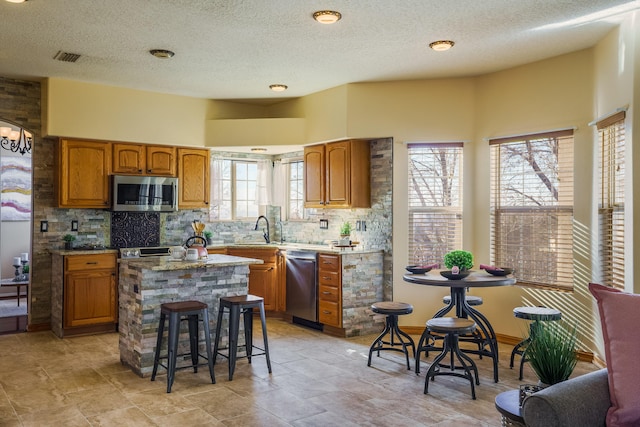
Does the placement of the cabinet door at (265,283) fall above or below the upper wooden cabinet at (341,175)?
below

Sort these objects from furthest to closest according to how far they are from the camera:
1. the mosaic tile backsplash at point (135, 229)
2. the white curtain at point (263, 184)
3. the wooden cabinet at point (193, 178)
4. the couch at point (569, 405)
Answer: the white curtain at point (263, 184) < the wooden cabinet at point (193, 178) < the mosaic tile backsplash at point (135, 229) < the couch at point (569, 405)

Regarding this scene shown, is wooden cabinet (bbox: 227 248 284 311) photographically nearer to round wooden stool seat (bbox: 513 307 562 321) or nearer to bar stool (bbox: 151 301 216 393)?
bar stool (bbox: 151 301 216 393)

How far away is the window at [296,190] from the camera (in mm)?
7156

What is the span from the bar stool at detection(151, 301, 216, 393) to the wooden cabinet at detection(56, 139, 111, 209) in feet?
7.97

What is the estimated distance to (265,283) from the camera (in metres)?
6.48

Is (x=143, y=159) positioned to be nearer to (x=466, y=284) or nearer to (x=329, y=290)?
(x=329, y=290)

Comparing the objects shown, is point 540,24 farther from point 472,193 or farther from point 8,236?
point 8,236

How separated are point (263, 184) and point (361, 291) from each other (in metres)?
2.58

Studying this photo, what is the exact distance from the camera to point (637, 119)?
381 centimetres

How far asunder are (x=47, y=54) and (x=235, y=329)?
3116 millimetres

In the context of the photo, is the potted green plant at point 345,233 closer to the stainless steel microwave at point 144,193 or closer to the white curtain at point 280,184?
the white curtain at point 280,184

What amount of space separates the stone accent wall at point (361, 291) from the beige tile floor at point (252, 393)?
0.64 meters

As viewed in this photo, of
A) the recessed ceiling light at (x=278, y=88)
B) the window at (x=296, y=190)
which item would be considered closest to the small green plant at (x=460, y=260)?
the recessed ceiling light at (x=278, y=88)

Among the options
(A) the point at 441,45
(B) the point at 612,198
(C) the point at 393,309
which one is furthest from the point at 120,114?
(B) the point at 612,198
